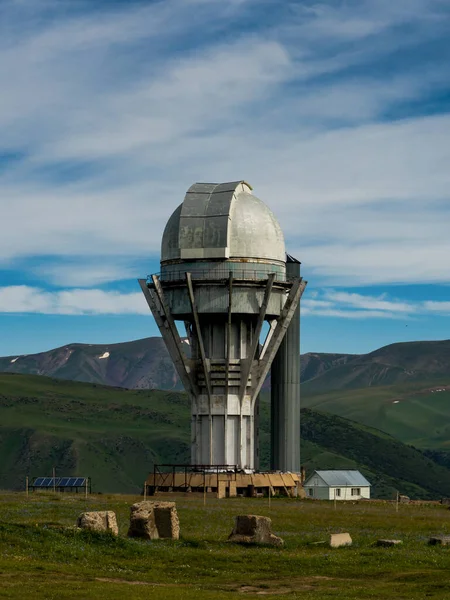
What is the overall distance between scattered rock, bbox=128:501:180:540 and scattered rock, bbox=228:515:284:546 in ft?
9.27

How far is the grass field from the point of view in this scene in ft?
140

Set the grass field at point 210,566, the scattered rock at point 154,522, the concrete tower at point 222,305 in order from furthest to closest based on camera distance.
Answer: the concrete tower at point 222,305 < the scattered rock at point 154,522 < the grass field at point 210,566

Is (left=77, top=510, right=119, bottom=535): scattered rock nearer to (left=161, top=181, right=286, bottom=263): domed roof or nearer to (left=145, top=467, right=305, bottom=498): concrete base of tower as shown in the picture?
(left=145, top=467, right=305, bottom=498): concrete base of tower

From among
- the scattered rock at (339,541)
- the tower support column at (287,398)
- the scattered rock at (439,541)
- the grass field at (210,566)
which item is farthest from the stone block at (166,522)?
the tower support column at (287,398)

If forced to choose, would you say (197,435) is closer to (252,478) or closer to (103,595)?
(252,478)

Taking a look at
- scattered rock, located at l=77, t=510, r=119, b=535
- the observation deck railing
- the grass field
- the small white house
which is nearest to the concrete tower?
the observation deck railing

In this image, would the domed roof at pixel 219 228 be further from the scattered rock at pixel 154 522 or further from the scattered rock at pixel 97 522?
the scattered rock at pixel 97 522

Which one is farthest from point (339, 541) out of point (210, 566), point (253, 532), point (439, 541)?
point (210, 566)

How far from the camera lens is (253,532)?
57.8m

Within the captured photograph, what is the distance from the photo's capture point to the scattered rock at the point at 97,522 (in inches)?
2168

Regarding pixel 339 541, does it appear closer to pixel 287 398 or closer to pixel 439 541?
pixel 439 541

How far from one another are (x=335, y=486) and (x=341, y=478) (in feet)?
11.3

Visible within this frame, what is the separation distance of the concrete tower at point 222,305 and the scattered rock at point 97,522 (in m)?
46.3

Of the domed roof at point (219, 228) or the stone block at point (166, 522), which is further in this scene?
the domed roof at point (219, 228)
